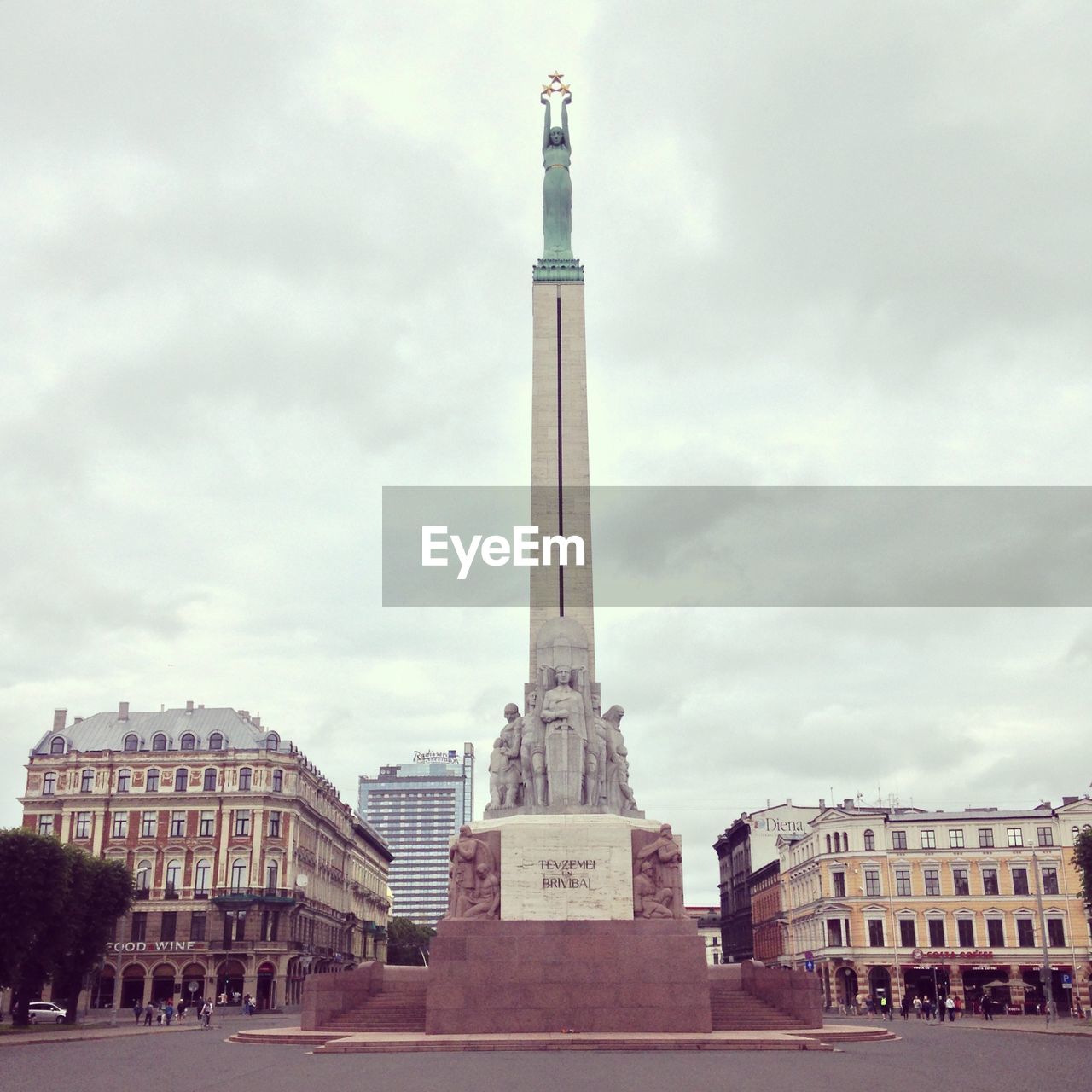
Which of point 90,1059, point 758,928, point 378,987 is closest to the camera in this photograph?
point 90,1059

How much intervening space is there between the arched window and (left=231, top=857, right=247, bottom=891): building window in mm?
3449

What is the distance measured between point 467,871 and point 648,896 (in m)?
4.38

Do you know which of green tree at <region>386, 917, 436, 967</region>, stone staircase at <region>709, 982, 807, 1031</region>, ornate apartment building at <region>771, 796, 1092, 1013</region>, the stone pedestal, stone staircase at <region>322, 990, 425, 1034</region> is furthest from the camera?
green tree at <region>386, 917, 436, 967</region>

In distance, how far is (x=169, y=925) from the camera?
76.8 metres

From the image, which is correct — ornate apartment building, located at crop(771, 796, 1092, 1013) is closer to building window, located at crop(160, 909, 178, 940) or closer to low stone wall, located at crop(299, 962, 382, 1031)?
building window, located at crop(160, 909, 178, 940)

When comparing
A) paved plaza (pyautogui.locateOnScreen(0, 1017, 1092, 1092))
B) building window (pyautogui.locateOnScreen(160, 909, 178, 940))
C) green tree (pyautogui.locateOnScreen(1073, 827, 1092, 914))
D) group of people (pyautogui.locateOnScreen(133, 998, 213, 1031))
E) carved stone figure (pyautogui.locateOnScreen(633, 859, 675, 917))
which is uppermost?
green tree (pyautogui.locateOnScreen(1073, 827, 1092, 914))

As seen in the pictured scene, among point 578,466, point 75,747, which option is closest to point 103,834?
point 75,747

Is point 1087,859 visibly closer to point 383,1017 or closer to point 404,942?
point 383,1017

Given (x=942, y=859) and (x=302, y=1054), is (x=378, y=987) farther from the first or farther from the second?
(x=942, y=859)

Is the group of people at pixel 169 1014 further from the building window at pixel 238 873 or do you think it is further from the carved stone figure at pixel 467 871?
the carved stone figure at pixel 467 871

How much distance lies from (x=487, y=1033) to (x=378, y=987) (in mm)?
5977

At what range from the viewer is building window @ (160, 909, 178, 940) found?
76.6 meters

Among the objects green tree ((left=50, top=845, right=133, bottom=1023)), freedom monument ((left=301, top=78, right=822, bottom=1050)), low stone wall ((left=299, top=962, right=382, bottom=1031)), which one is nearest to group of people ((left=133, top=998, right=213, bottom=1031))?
green tree ((left=50, top=845, right=133, bottom=1023))

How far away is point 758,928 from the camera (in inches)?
4102
